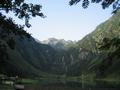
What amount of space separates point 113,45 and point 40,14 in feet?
17.7

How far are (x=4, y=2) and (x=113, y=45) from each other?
24.0 feet

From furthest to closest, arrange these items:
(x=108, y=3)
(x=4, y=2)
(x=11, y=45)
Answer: (x=11, y=45), (x=4, y=2), (x=108, y=3)

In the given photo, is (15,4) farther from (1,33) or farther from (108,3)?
(108,3)

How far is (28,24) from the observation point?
64.5ft

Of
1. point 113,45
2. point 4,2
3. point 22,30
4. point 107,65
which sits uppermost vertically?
point 4,2

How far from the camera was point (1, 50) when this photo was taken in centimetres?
1978

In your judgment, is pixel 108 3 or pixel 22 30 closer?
pixel 108 3

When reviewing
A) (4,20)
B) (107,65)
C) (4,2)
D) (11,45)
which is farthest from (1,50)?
(107,65)

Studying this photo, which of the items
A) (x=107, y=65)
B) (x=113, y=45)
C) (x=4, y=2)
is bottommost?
(x=107, y=65)

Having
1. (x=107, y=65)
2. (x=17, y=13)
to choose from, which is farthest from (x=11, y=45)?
(x=107, y=65)

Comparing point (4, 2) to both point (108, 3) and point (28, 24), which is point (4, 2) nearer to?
point (28, 24)

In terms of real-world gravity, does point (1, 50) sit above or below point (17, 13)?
below

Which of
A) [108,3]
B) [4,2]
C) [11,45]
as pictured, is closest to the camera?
[108,3]

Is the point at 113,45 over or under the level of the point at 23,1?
under
